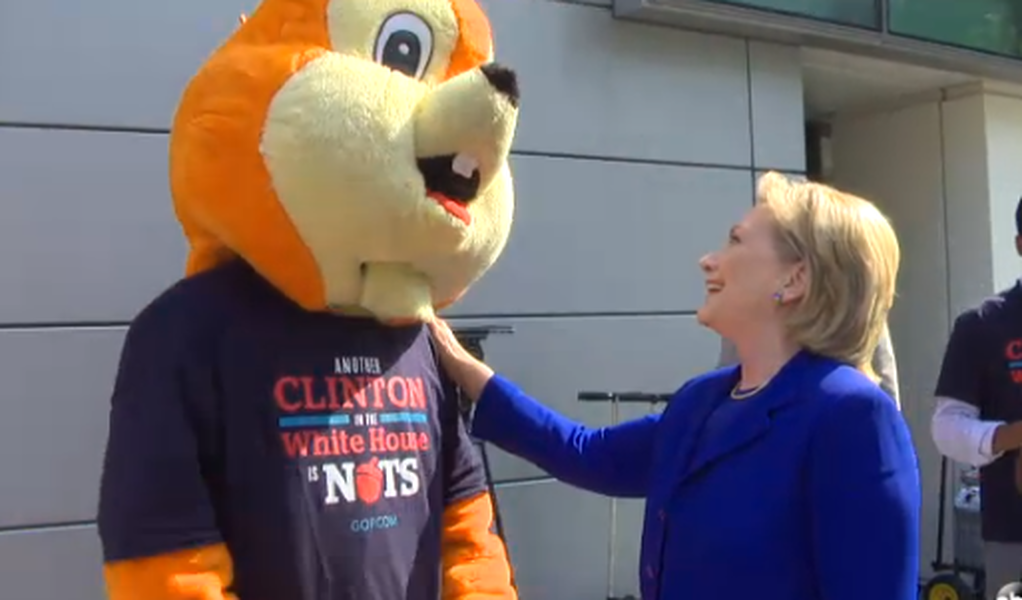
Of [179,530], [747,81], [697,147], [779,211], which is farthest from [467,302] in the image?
[179,530]

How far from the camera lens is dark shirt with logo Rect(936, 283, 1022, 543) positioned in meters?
4.52

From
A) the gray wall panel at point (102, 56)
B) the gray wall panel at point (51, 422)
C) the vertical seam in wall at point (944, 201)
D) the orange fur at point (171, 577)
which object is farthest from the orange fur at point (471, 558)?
the vertical seam in wall at point (944, 201)

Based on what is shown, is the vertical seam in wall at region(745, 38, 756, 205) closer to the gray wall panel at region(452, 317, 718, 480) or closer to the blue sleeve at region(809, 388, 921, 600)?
the gray wall panel at region(452, 317, 718, 480)

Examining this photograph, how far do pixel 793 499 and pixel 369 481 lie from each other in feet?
2.67

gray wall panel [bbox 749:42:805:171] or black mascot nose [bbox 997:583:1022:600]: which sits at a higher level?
gray wall panel [bbox 749:42:805:171]

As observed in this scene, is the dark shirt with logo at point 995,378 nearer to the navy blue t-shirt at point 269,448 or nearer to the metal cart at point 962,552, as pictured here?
the metal cart at point 962,552

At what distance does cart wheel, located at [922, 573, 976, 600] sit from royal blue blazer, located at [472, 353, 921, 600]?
451cm

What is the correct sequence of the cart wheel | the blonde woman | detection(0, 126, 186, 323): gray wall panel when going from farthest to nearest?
the cart wheel → detection(0, 126, 186, 323): gray wall panel → the blonde woman

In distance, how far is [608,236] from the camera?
624 centimetres

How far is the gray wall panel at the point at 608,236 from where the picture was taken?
19.4 feet

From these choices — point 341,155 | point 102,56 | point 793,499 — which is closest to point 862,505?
point 793,499

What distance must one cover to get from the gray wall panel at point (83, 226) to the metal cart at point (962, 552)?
171 inches

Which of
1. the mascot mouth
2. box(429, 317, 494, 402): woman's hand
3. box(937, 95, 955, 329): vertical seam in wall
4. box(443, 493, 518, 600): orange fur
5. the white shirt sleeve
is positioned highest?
box(937, 95, 955, 329): vertical seam in wall

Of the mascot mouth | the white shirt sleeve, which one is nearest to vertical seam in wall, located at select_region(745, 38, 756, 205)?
the white shirt sleeve
